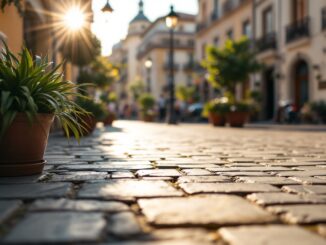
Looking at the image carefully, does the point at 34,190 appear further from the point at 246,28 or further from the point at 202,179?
the point at 246,28

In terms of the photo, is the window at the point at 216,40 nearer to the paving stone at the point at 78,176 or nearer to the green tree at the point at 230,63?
the green tree at the point at 230,63

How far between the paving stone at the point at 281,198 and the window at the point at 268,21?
77.2 ft

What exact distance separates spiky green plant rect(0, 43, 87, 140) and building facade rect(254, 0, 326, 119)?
18.1 m

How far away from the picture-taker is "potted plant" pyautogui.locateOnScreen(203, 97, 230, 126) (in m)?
17.3

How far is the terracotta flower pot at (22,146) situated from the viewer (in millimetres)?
3512

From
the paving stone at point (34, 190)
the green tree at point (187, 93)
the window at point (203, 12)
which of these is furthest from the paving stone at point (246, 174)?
the green tree at point (187, 93)

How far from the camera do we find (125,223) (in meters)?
2.12

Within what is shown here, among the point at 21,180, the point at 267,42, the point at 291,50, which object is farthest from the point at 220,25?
the point at 21,180

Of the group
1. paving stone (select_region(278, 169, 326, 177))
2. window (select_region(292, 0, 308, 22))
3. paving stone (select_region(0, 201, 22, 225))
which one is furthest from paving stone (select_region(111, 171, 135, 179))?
window (select_region(292, 0, 308, 22))

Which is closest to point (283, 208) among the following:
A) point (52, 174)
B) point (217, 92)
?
point (52, 174)

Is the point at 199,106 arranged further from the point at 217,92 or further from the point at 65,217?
the point at 65,217

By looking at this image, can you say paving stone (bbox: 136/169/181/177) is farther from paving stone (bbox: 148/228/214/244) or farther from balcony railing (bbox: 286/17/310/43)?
balcony railing (bbox: 286/17/310/43)

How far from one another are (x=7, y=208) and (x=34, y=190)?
54 cm

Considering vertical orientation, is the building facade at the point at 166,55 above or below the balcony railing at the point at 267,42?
above
